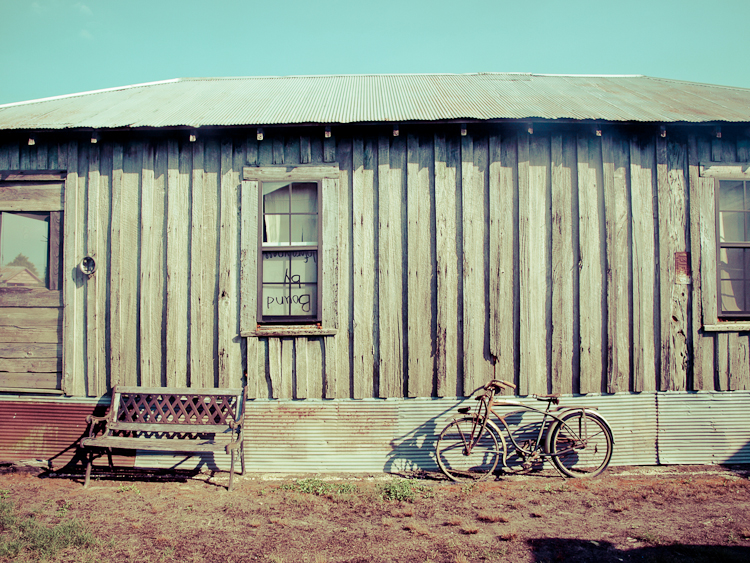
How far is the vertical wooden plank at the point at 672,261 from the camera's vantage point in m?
5.13

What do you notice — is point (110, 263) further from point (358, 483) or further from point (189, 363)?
point (358, 483)

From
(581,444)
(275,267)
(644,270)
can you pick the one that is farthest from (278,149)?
(581,444)

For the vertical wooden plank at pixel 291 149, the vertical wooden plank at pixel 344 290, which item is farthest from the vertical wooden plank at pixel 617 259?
the vertical wooden plank at pixel 291 149

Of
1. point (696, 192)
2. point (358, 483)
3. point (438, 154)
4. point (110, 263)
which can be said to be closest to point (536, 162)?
point (438, 154)

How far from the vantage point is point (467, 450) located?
4.80m

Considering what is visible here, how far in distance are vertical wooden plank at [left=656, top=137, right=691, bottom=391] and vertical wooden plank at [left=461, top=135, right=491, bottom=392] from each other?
221 centimetres

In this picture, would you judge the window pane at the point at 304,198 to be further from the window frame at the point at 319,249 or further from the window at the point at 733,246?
the window at the point at 733,246

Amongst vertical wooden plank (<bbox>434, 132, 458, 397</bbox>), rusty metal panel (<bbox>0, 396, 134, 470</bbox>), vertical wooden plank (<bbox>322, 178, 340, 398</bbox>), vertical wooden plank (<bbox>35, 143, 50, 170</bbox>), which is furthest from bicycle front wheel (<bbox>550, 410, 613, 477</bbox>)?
vertical wooden plank (<bbox>35, 143, 50, 170</bbox>)

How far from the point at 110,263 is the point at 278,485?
3386 mm

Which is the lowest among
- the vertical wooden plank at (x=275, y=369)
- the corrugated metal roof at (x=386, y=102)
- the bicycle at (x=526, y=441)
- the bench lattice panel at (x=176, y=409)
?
the bicycle at (x=526, y=441)

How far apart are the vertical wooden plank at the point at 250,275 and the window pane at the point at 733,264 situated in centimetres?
594

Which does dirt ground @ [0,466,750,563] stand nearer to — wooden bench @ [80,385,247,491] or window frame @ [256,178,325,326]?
wooden bench @ [80,385,247,491]

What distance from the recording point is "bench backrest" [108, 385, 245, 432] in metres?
4.85

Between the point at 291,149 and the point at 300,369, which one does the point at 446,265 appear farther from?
the point at 291,149
